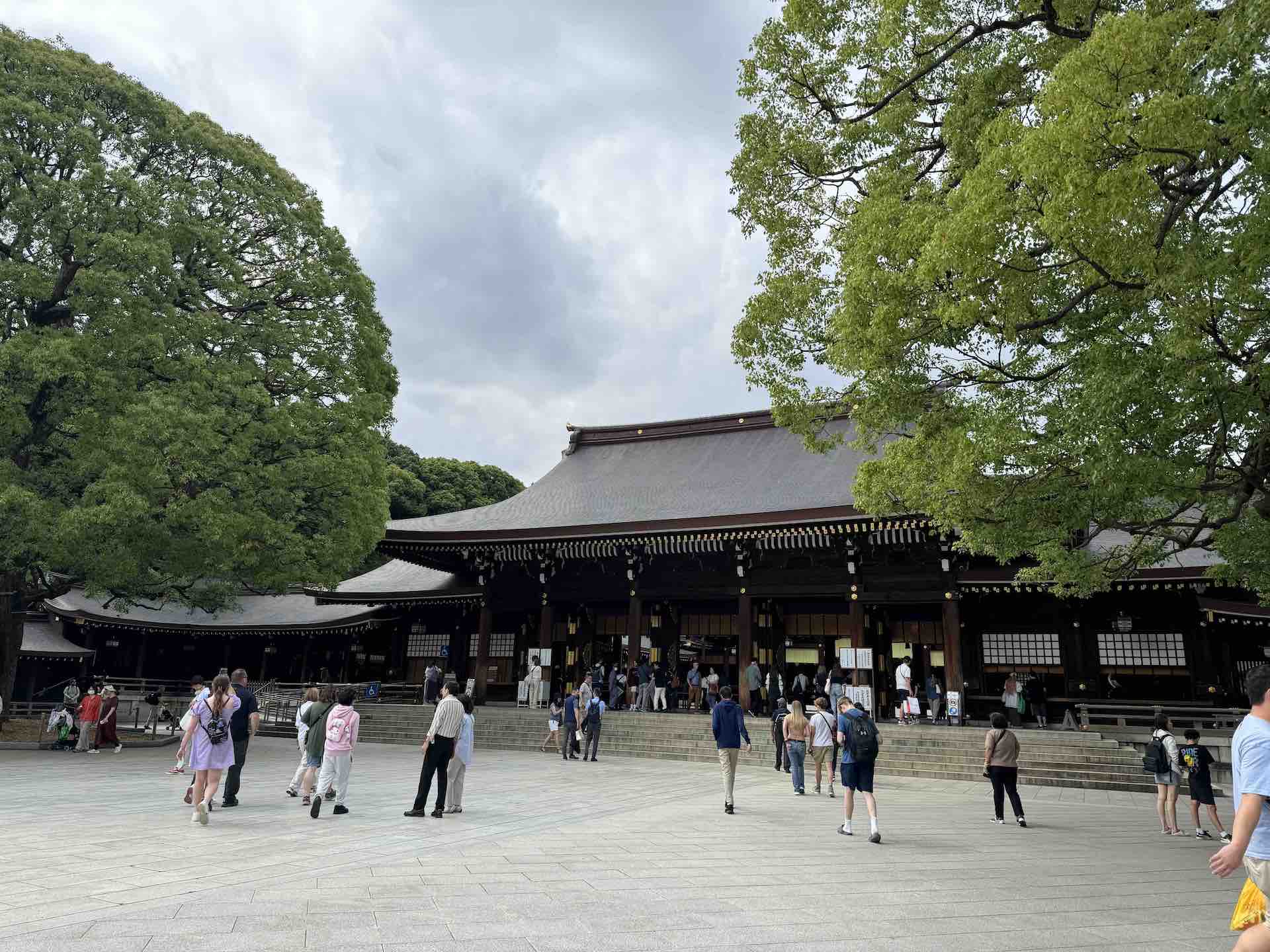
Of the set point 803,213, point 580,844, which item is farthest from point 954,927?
point 803,213

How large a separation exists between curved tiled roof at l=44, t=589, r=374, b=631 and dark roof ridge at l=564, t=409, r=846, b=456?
983 centimetres

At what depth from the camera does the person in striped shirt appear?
8781 mm

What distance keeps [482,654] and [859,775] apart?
51.9ft

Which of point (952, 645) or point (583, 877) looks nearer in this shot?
point (583, 877)

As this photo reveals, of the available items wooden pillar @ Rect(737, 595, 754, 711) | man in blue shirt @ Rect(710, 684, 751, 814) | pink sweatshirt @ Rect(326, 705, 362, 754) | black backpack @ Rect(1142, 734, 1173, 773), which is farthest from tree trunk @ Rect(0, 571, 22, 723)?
black backpack @ Rect(1142, 734, 1173, 773)

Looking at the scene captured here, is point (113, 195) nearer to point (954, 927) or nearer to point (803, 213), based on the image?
point (803, 213)

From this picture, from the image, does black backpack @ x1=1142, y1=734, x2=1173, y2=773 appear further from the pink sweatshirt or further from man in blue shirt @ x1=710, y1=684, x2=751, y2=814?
the pink sweatshirt

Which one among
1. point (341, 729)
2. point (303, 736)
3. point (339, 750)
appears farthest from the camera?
point (303, 736)

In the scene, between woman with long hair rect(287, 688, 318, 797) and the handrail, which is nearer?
woman with long hair rect(287, 688, 318, 797)

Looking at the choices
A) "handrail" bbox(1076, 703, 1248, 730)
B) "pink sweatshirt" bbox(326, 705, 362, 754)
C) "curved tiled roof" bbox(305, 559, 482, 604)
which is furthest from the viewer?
"curved tiled roof" bbox(305, 559, 482, 604)

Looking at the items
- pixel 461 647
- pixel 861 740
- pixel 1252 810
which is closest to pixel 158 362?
pixel 461 647

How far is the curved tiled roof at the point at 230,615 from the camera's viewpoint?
2703cm

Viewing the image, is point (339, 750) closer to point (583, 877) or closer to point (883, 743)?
point (583, 877)

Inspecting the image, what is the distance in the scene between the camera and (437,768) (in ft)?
29.3
